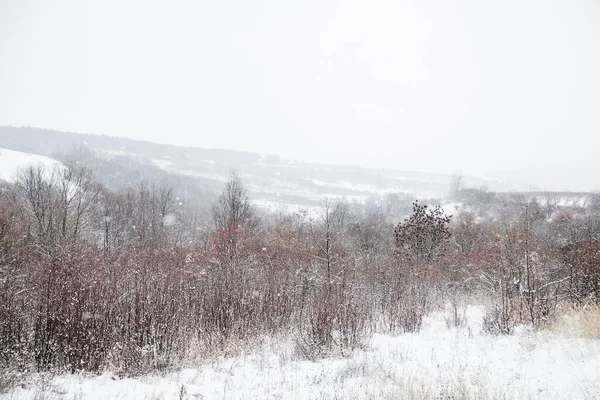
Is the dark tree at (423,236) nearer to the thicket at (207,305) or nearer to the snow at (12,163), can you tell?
the thicket at (207,305)

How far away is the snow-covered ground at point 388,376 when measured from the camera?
558 centimetres

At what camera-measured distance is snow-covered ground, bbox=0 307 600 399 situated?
558 cm

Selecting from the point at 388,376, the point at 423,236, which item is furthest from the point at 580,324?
the point at 423,236

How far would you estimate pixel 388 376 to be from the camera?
6.47m

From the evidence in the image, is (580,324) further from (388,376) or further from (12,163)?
(12,163)

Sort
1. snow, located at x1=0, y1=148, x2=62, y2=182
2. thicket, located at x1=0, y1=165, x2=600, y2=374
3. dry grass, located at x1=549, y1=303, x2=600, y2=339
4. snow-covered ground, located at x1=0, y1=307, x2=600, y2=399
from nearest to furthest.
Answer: snow-covered ground, located at x1=0, y1=307, x2=600, y2=399 → thicket, located at x1=0, y1=165, x2=600, y2=374 → dry grass, located at x1=549, y1=303, x2=600, y2=339 → snow, located at x1=0, y1=148, x2=62, y2=182

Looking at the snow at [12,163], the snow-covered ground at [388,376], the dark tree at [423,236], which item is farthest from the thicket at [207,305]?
the snow at [12,163]

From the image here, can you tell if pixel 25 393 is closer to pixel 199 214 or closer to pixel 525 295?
pixel 525 295

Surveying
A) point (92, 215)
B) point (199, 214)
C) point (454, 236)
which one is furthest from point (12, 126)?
point (454, 236)

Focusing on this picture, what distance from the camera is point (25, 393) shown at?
5453 millimetres

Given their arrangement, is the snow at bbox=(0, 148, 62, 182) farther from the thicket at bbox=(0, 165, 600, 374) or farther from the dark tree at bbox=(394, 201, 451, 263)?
the dark tree at bbox=(394, 201, 451, 263)

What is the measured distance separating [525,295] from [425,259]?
30.1 feet

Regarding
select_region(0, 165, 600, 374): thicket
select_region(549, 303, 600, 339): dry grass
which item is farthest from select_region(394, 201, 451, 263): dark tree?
select_region(549, 303, 600, 339): dry grass

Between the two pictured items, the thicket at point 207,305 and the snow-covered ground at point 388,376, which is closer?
the snow-covered ground at point 388,376
